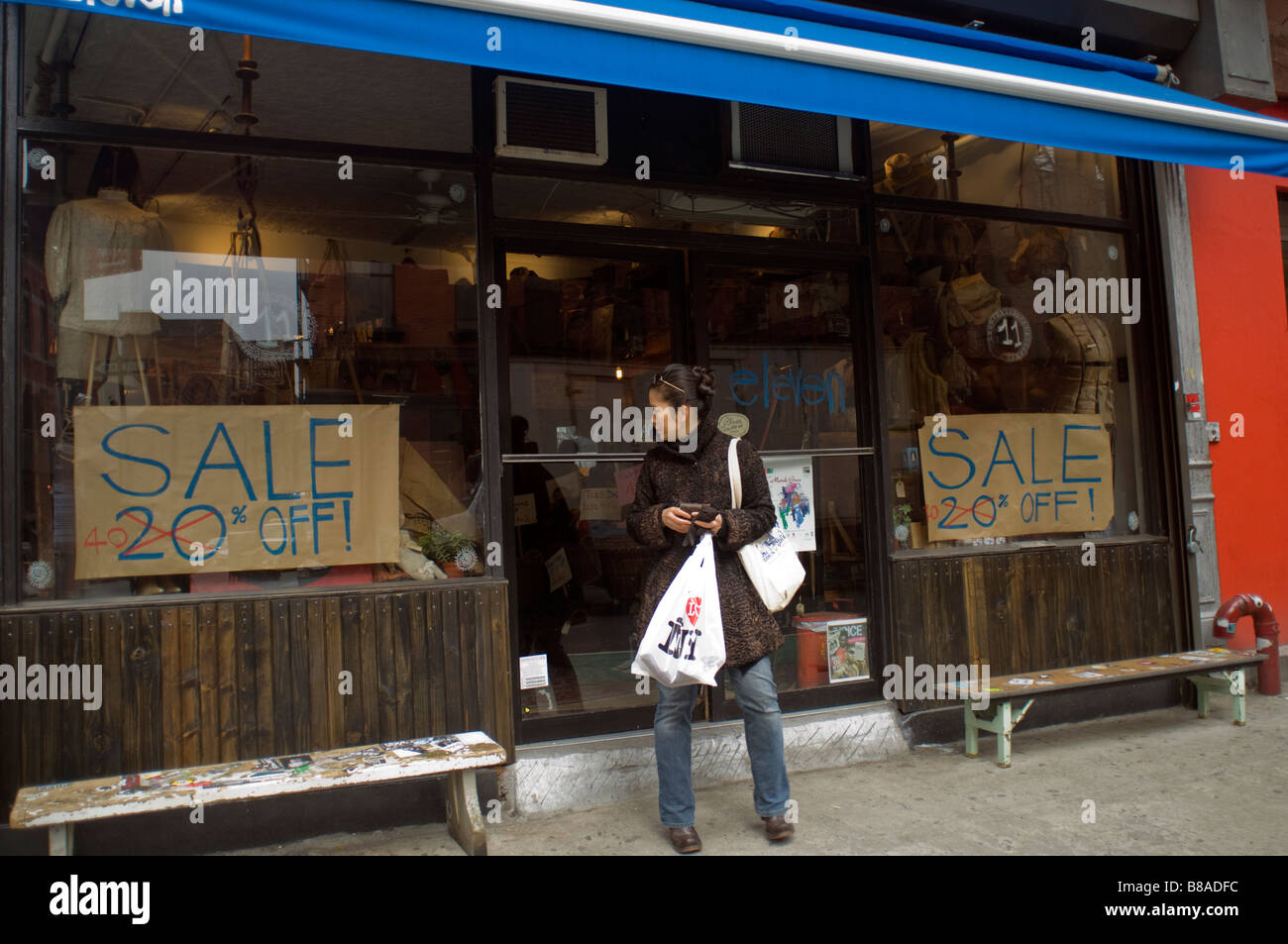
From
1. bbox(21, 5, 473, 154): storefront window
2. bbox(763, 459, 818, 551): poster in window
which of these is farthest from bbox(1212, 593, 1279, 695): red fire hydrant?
bbox(21, 5, 473, 154): storefront window

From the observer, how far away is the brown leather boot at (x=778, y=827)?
397cm

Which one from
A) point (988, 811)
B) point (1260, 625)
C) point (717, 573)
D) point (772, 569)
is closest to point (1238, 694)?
point (1260, 625)

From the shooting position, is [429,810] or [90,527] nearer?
[90,527]

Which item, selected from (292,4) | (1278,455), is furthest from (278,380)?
(1278,455)

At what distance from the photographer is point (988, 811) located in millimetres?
4379

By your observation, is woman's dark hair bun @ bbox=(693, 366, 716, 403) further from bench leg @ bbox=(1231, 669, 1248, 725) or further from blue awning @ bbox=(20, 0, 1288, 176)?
bench leg @ bbox=(1231, 669, 1248, 725)

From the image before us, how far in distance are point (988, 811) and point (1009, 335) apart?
10.1 ft

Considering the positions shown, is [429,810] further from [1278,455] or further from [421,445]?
[1278,455]

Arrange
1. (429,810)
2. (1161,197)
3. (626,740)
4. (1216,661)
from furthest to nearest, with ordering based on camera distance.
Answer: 1. (1161,197)
2. (1216,661)
3. (626,740)
4. (429,810)

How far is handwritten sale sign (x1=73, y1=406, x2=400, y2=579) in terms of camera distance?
158 inches

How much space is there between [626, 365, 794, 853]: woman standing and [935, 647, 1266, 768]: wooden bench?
5.46 ft

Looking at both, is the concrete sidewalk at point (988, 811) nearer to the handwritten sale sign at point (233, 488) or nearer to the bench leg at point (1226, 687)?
the bench leg at point (1226, 687)

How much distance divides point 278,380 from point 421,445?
69cm

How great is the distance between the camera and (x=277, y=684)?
4109mm
